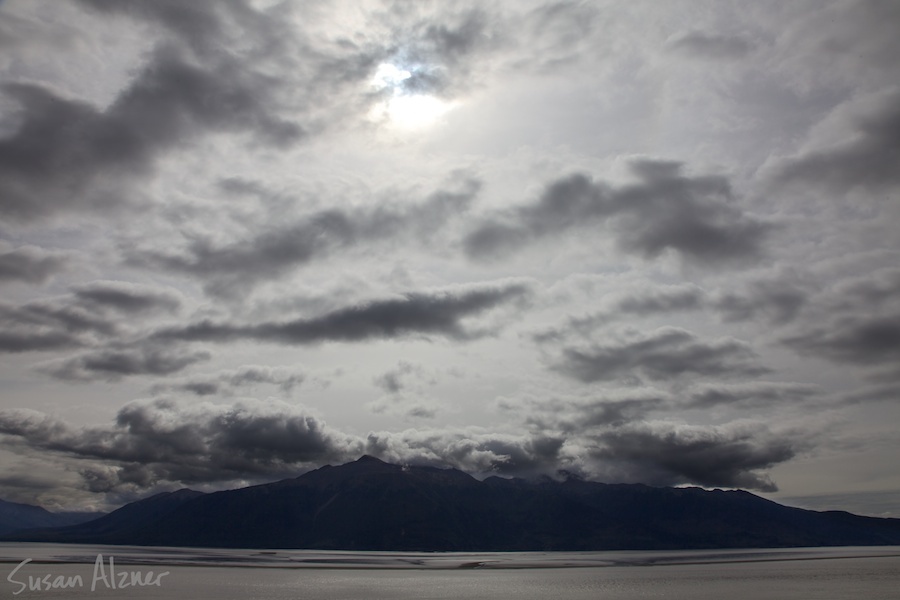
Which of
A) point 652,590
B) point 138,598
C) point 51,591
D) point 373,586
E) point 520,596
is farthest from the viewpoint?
point 373,586

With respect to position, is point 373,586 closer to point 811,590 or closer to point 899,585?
point 811,590

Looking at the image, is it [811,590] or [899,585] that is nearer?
[811,590]

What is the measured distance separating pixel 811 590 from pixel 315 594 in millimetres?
124803

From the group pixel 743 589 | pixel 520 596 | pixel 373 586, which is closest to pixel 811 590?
pixel 743 589

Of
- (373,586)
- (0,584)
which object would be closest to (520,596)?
(373,586)

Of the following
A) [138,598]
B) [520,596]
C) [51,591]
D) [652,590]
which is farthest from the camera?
[652,590]

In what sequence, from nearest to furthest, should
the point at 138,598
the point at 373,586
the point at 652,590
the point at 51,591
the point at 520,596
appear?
the point at 138,598, the point at 51,591, the point at 520,596, the point at 652,590, the point at 373,586

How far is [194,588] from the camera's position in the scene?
170 m

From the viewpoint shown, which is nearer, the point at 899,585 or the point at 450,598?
the point at 450,598

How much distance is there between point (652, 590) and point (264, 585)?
10298 cm

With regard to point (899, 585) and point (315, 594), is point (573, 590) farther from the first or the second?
point (899, 585)

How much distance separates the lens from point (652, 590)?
17650cm

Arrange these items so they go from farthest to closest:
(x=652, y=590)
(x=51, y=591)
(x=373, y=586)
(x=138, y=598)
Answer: (x=373, y=586)
(x=652, y=590)
(x=51, y=591)
(x=138, y=598)

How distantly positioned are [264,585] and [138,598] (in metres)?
49.3
